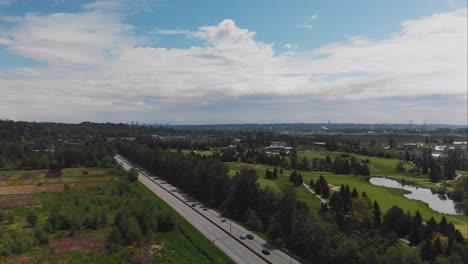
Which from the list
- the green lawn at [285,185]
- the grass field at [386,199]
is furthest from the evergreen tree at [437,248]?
the green lawn at [285,185]

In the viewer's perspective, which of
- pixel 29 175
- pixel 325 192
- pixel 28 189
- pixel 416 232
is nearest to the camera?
pixel 416 232

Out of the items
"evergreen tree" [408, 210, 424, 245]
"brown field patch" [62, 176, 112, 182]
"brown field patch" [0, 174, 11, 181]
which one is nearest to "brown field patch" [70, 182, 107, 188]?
"brown field patch" [62, 176, 112, 182]

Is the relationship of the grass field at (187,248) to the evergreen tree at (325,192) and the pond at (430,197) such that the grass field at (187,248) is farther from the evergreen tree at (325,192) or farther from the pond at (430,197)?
the pond at (430,197)

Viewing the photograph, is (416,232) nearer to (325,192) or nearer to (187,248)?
(325,192)

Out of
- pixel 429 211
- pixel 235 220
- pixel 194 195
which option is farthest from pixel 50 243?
pixel 429 211

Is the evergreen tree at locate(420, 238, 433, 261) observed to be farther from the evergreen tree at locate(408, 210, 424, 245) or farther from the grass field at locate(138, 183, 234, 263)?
the grass field at locate(138, 183, 234, 263)

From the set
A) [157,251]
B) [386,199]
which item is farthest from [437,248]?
[157,251]
